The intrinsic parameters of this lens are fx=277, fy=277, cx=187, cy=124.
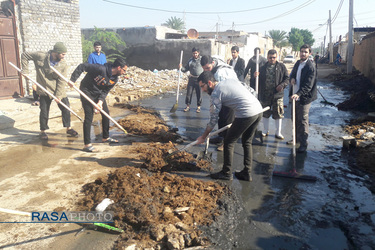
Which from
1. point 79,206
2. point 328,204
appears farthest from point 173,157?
point 328,204

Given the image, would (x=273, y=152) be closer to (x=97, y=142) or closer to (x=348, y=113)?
(x=97, y=142)

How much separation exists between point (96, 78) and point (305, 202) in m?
3.86

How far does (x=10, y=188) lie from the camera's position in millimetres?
3770

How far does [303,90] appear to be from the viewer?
5012 mm

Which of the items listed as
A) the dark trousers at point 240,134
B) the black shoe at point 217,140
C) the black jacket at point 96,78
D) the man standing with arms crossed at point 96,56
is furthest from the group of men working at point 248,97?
the man standing with arms crossed at point 96,56

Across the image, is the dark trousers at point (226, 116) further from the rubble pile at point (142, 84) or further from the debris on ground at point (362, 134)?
the rubble pile at point (142, 84)

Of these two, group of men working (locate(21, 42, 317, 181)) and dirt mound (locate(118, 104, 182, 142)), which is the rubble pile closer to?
dirt mound (locate(118, 104, 182, 142))

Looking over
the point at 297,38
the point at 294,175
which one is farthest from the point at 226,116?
the point at 297,38

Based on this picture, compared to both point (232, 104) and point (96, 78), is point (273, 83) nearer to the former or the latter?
point (232, 104)

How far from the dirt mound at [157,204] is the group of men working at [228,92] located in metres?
0.69

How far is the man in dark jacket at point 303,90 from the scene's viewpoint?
501 cm

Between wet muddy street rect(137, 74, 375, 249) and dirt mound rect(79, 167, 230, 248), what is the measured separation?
0.36 meters

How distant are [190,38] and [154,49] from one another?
8.66 feet

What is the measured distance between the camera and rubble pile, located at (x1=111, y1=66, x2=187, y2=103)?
11031 mm
